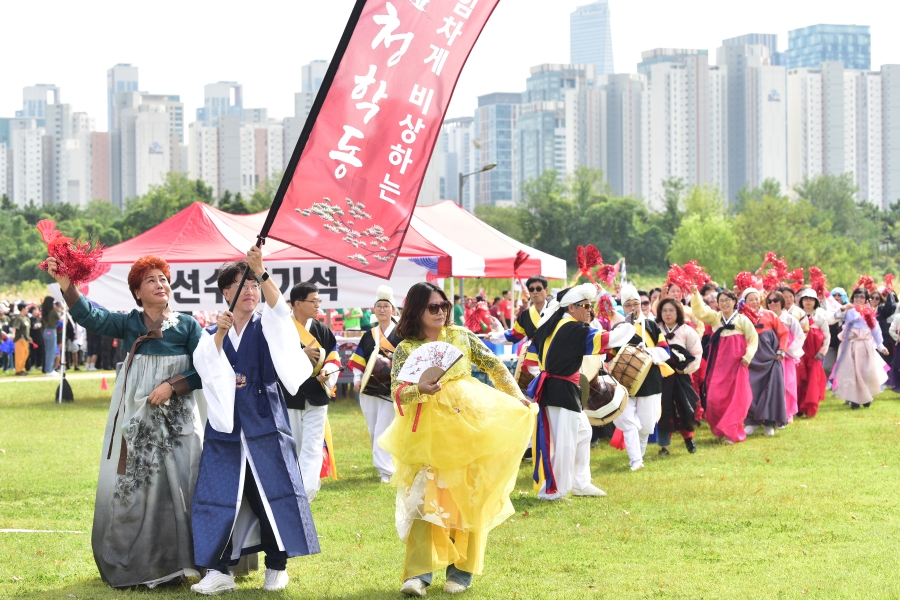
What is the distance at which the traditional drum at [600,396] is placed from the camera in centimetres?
896

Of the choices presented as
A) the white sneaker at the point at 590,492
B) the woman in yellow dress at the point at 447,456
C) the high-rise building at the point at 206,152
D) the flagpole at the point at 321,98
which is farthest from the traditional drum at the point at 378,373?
the high-rise building at the point at 206,152

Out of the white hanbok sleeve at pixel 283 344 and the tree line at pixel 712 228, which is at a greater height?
the tree line at pixel 712 228

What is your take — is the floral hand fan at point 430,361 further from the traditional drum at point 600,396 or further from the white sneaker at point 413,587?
the traditional drum at point 600,396

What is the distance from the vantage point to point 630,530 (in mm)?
7047

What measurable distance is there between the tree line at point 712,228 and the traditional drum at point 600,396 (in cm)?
4855

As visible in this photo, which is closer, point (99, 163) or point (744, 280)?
point (744, 280)

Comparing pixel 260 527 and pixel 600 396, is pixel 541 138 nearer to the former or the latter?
pixel 600 396

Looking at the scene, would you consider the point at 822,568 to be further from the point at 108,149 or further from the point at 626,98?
the point at 108,149

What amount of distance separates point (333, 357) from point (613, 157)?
12946cm

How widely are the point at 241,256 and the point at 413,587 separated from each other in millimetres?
10887

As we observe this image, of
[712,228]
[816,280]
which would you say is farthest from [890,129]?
[816,280]

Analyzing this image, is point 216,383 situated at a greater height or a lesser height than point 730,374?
greater

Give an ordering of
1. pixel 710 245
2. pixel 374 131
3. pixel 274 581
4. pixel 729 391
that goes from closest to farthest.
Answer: pixel 374 131 → pixel 274 581 → pixel 729 391 → pixel 710 245

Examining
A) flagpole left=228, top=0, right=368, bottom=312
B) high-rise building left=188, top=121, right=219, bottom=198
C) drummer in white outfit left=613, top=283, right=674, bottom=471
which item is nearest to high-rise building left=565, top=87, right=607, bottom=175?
high-rise building left=188, top=121, right=219, bottom=198
